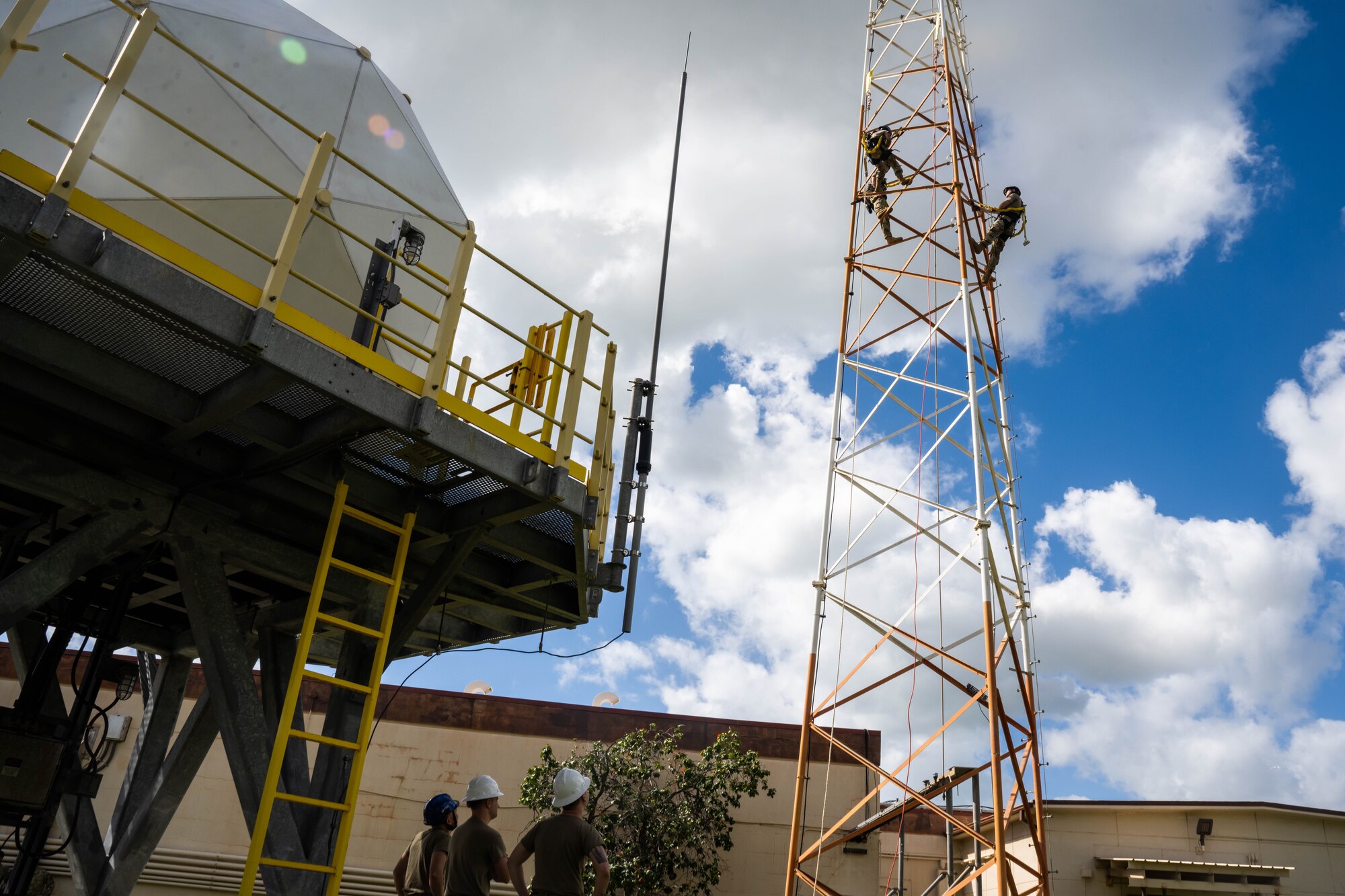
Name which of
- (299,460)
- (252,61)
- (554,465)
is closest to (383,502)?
(299,460)

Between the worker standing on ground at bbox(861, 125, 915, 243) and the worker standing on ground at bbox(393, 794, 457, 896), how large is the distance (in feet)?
38.8

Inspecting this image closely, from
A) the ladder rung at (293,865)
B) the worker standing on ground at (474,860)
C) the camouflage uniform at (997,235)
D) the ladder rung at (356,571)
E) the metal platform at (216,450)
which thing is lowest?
the ladder rung at (293,865)

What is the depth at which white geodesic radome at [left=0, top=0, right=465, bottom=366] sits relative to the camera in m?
6.49

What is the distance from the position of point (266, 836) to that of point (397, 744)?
41.2 feet

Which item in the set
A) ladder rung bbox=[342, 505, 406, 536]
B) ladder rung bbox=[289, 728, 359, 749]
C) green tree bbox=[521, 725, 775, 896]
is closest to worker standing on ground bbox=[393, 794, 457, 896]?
ladder rung bbox=[289, 728, 359, 749]

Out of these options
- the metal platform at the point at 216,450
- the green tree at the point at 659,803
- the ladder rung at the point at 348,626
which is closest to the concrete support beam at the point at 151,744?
the metal platform at the point at 216,450

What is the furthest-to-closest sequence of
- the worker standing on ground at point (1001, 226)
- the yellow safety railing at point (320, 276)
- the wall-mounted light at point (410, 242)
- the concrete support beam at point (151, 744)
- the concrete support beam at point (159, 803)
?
1. the worker standing on ground at point (1001, 226)
2. the concrete support beam at point (151, 744)
3. the concrete support beam at point (159, 803)
4. the wall-mounted light at point (410, 242)
5. the yellow safety railing at point (320, 276)

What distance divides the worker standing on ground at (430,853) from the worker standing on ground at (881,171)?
11.8 meters

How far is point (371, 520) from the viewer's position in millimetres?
6961

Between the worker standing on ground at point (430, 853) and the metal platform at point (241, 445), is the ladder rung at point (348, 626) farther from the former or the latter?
the worker standing on ground at point (430, 853)

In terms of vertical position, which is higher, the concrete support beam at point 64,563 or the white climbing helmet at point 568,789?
the concrete support beam at point 64,563

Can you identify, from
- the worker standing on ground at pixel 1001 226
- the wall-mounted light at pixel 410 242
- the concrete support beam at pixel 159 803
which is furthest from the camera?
the worker standing on ground at pixel 1001 226

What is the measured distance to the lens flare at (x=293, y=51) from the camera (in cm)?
815

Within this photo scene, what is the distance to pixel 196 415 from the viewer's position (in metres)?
6.38
